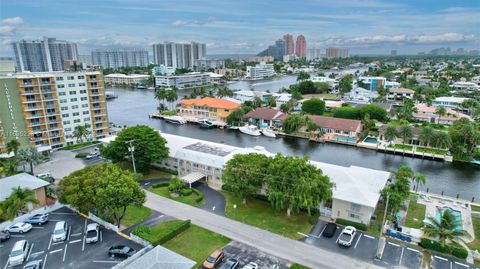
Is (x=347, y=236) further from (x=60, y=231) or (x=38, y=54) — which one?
(x=38, y=54)

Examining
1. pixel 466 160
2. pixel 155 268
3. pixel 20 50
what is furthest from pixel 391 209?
pixel 20 50

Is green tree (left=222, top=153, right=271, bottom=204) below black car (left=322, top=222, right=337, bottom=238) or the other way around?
the other way around

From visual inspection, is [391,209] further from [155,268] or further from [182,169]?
[182,169]

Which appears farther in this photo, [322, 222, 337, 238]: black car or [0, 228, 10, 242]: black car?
[322, 222, 337, 238]: black car

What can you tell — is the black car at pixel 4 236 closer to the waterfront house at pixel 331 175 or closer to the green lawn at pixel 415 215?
the waterfront house at pixel 331 175

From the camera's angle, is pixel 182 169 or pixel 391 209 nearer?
pixel 391 209

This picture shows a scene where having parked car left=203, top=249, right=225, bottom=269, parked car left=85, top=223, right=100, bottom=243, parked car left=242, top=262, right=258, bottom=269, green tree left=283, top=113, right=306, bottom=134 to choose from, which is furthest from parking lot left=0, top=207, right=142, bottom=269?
green tree left=283, top=113, right=306, bottom=134

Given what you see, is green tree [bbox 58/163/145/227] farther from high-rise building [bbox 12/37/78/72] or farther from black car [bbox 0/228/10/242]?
high-rise building [bbox 12/37/78/72]
